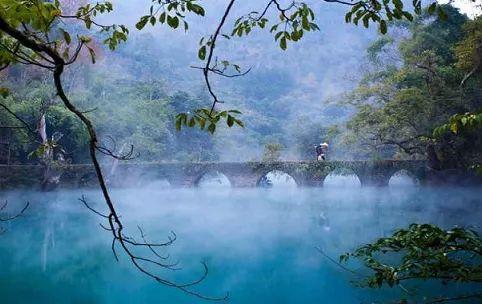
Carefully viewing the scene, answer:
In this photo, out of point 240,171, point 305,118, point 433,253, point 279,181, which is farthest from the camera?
point 279,181

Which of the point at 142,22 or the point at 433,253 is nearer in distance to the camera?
the point at 142,22


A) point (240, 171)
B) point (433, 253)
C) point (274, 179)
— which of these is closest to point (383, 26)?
point (433, 253)

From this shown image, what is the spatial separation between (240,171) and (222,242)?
13228mm

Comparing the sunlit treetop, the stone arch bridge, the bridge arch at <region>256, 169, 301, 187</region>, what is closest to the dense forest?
the stone arch bridge

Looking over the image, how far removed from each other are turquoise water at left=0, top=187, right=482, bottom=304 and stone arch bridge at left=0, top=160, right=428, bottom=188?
53.4 inches

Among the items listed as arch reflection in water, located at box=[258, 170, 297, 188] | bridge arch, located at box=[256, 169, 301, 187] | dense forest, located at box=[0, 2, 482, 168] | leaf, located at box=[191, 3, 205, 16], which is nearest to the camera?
leaf, located at box=[191, 3, 205, 16]

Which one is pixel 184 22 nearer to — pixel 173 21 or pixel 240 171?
pixel 173 21

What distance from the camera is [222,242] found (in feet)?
36.1

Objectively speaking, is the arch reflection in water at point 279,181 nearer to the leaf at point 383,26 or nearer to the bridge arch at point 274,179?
the bridge arch at point 274,179

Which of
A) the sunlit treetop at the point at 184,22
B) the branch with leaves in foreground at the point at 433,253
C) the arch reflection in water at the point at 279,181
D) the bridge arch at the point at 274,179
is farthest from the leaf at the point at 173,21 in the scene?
the arch reflection in water at the point at 279,181

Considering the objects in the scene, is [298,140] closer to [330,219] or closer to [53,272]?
[330,219]

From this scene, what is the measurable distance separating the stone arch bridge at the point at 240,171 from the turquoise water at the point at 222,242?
1.36 m

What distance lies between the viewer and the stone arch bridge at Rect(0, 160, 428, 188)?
73.7ft

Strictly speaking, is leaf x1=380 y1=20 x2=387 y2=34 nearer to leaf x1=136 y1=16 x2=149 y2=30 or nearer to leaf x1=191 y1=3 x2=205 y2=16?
leaf x1=191 y1=3 x2=205 y2=16
